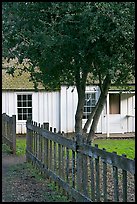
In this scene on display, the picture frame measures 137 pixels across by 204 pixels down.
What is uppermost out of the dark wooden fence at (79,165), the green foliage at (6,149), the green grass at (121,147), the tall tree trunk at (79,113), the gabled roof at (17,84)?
the gabled roof at (17,84)

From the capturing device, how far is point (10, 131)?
1672 centimetres

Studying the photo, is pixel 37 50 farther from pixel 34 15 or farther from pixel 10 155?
pixel 10 155

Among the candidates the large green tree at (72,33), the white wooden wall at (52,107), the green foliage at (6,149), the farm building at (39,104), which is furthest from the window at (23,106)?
the large green tree at (72,33)

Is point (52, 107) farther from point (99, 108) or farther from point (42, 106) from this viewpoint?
point (99, 108)

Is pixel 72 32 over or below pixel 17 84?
over

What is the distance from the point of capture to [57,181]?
8.86 metres

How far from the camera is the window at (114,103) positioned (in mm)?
28217

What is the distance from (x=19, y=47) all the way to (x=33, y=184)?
2981 millimetres

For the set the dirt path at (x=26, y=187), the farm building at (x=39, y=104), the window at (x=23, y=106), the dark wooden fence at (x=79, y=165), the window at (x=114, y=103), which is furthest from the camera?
the window at (x=114, y=103)

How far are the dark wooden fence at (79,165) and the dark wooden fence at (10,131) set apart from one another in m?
3.11

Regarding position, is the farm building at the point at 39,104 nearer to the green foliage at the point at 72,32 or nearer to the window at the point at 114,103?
the window at the point at 114,103

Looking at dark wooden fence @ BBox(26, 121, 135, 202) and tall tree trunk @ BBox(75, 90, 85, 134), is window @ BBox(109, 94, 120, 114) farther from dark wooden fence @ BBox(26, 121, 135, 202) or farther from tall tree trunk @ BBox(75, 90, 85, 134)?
tall tree trunk @ BBox(75, 90, 85, 134)

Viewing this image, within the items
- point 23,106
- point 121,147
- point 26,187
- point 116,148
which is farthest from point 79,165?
point 23,106

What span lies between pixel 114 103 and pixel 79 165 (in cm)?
2104
